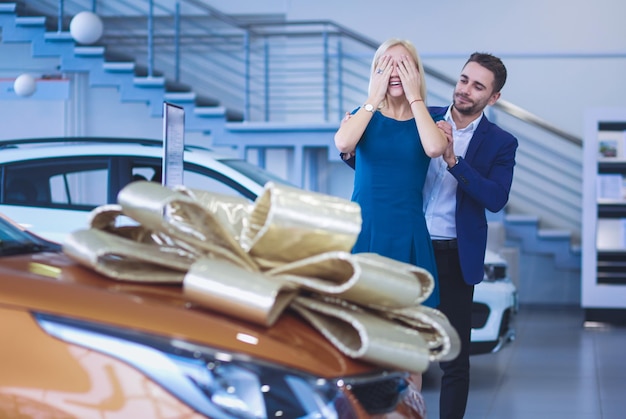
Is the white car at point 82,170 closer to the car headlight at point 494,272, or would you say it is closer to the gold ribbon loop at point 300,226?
the car headlight at point 494,272

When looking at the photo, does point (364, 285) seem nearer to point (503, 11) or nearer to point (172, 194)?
point (172, 194)

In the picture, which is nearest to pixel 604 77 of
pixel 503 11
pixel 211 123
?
pixel 503 11

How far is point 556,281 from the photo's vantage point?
10758mm

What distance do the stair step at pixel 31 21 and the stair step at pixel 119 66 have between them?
0.85 m

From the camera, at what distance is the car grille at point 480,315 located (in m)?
5.79

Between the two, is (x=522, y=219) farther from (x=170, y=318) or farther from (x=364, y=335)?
(x=170, y=318)

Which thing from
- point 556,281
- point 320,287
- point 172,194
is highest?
point 172,194

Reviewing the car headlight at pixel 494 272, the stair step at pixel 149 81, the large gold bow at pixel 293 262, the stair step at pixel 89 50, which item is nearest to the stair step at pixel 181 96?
the stair step at pixel 149 81

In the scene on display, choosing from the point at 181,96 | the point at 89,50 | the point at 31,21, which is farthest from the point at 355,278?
the point at 31,21

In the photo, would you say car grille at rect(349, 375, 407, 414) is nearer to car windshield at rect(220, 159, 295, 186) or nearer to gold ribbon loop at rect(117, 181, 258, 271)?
gold ribbon loop at rect(117, 181, 258, 271)

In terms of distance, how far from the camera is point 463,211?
3.66 m

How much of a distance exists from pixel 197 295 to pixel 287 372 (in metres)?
0.22

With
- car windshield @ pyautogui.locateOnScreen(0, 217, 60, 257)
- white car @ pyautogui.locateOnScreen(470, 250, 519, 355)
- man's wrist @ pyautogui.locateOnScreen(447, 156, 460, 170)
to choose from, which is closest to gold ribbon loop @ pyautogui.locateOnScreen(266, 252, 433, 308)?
car windshield @ pyautogui.locateOnScreen(0, 217, 60, 257)

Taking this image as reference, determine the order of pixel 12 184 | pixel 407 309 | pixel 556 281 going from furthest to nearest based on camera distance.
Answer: pixel 556 281 < pixel 12 184 < pixel 407 309
